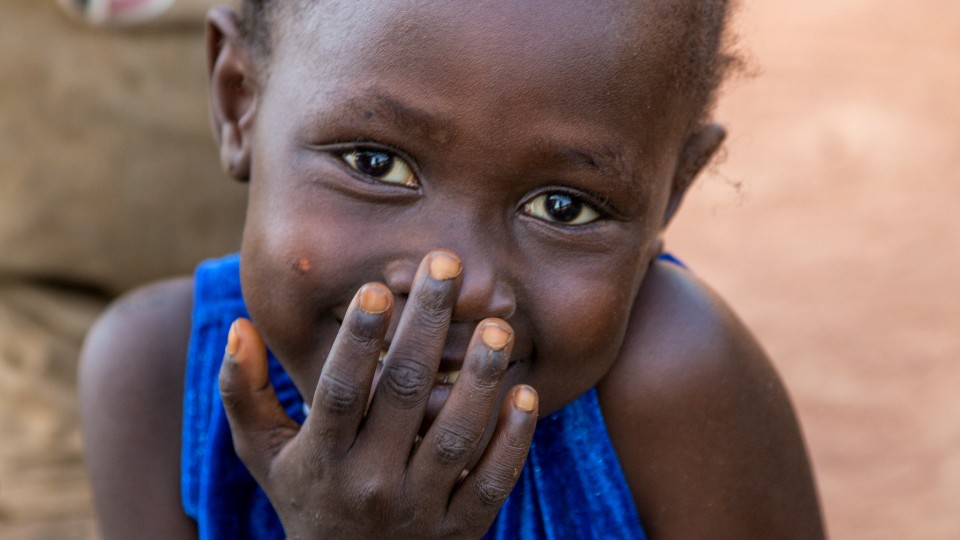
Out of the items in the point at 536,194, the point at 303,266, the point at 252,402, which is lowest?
the point at 252,402

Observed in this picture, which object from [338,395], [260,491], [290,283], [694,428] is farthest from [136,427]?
[694,428]

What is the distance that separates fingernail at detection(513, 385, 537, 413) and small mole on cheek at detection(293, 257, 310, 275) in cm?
33

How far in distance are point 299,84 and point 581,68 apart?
1.32 feet

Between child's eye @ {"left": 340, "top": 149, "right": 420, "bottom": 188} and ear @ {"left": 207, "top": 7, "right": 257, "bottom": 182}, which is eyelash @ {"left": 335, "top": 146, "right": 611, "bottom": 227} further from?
ear @ {"left": 207, "top": 7, "right": 257, "bottom": 182}

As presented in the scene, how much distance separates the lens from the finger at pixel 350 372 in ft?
4.55

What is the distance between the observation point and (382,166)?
5.24 ft

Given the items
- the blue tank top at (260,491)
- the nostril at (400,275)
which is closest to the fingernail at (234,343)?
the nostril at (400,275)

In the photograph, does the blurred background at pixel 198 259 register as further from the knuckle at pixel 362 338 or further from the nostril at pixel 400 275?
the knuckle at pixel 362 338

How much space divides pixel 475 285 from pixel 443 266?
0.10 m

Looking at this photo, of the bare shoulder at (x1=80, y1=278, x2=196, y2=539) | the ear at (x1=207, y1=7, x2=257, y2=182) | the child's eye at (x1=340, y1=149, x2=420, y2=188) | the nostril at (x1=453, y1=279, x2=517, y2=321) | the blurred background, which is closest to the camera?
the nostril at (x1=453, y1=279, x2=517, y2=321)

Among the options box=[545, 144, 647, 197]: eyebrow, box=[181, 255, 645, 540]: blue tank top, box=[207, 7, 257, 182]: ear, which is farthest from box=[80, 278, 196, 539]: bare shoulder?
box=[545, 144, 647, 197]: eyebrow

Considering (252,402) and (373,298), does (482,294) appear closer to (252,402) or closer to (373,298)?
(373,298)

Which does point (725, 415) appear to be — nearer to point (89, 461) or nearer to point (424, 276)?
point (424, 276)

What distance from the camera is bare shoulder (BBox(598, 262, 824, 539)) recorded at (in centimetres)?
188
